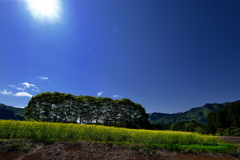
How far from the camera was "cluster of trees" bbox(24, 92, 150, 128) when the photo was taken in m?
28.1

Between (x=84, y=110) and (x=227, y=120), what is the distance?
4470cm

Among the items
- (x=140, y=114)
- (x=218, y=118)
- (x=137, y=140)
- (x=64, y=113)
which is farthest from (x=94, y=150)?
(x=218, y=118)

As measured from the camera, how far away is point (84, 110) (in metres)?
30.9

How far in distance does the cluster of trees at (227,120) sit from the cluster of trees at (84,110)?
24.6 meters

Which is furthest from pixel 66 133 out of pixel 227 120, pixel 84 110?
pixel 227 120

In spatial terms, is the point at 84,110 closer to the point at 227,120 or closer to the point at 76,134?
the point at 76,134

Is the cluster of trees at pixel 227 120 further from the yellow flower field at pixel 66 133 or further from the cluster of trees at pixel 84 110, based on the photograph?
the yellow flower field at pixel 66 133

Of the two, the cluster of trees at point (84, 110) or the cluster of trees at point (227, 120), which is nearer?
the cluster of trees at point (84, 110)

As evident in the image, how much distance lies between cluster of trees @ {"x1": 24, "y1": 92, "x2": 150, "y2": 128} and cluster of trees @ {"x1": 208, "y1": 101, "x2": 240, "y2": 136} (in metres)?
24.6

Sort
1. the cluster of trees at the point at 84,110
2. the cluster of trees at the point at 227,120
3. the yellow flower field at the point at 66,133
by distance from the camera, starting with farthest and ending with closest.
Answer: the cluster of trees at the point at 227,120, the cluster of trees at the point at 84,110, the yellow flower field at the point at 66,133

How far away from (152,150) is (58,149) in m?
5.13

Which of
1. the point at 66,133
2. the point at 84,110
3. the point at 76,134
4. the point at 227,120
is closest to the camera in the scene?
the point at 66,133

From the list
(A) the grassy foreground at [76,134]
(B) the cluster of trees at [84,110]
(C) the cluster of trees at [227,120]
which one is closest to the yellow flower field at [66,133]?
(A) the grassy foreground at [76,134]

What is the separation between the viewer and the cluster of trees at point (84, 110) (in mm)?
28078
